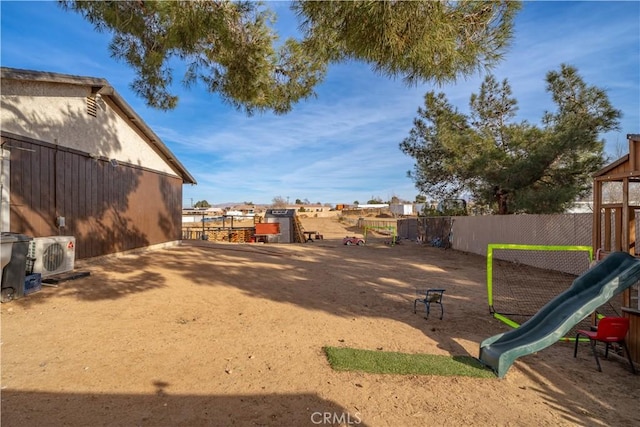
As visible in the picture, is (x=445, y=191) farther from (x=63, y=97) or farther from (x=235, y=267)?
(x=63, y=97)

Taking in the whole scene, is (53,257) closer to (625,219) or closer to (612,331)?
(612,331)

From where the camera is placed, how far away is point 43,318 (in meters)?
5.62

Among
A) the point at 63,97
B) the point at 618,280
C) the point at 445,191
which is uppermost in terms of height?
the point at 63,97

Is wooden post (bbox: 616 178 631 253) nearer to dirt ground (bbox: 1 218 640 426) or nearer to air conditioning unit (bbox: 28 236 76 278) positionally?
dirt ground (bbox: 1 218 640 426)

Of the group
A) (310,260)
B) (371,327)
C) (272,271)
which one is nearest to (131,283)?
(272,271)

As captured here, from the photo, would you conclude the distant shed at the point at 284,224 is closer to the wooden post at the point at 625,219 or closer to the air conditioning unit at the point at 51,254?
the air conditioning unit at the point at 51,254

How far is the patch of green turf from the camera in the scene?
4250 millimetres

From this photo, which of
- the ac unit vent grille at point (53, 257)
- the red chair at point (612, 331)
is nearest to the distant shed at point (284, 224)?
the ac unit vent grille at point (53, 257)

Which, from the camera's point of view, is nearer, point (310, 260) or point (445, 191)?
point (310, 260)

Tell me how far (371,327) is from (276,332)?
1.66 m

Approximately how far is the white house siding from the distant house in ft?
0.08

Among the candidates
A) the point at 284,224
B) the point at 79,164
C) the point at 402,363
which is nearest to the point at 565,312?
the point at 402,363

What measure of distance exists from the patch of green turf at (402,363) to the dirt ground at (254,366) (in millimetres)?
144

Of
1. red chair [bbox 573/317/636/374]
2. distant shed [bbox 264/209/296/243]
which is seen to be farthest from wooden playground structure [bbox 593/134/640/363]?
distant shed [bbox 264/209/296/243]
